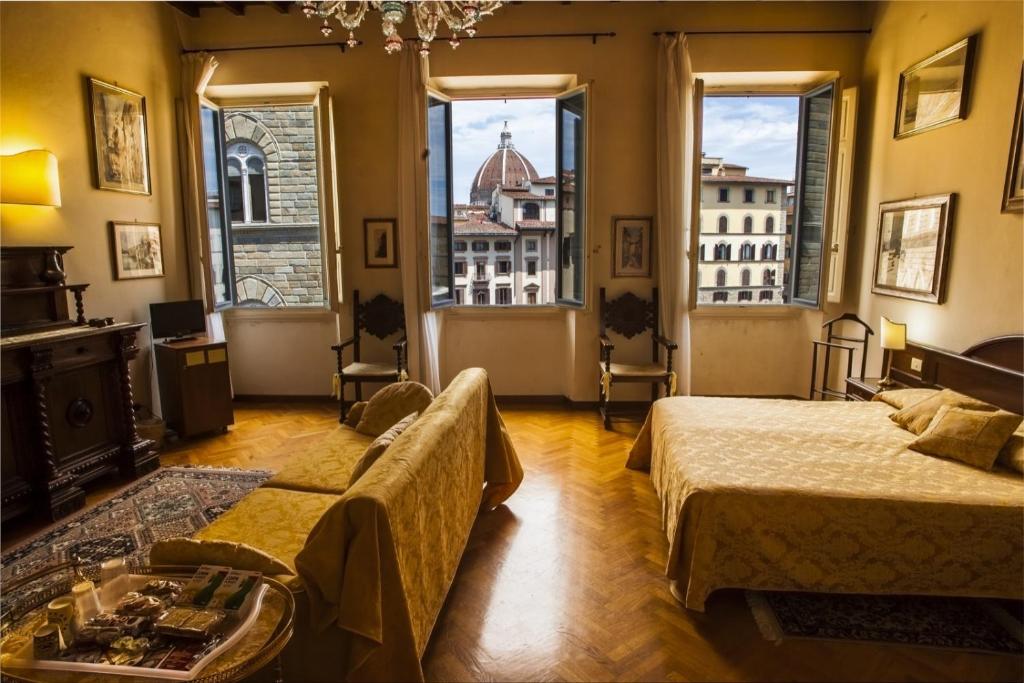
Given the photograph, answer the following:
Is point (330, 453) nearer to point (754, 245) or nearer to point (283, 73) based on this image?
point (283, 73)

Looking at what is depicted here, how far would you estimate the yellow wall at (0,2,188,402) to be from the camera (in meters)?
3.46

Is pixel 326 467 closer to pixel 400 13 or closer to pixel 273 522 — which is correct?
pixel 273 522

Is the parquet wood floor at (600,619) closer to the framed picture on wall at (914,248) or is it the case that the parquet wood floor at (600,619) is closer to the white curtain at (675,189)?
the white curtain at (675,189)

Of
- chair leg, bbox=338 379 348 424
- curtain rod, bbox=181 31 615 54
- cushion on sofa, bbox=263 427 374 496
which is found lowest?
chair leg, bbox=338 379 348 424

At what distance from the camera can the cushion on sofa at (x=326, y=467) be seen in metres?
2.62

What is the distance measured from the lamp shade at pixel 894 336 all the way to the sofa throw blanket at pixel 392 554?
9.99ft

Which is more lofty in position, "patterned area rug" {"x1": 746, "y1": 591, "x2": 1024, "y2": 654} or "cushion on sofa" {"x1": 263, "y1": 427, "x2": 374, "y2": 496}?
"cushion on sofa" {"x1": 263, "y1": 427, "x2": 374, "y2": 496}

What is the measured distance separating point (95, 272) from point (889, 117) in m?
6.10

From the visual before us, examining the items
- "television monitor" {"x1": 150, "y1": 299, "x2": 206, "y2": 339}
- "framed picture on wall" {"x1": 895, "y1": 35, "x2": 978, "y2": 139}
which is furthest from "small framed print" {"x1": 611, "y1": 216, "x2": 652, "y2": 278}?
"television monitor" {"x1": 150, "y1": 299, "x2": 206, "y2": 339}

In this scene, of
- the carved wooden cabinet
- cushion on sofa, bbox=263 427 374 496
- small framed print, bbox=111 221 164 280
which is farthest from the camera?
small framed print, bbox=111 221 164 280

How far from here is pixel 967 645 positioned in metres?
2.13

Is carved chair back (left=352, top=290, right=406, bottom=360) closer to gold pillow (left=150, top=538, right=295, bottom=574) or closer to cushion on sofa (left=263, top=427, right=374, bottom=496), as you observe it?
cushion on sofa (left=263, top=427, right=374, bottom=496)

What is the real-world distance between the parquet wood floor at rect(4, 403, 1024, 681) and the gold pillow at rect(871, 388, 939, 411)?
1.54 m

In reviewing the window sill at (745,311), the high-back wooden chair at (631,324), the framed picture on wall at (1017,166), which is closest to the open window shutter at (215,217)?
the high-back wooden chair at (631,324)
